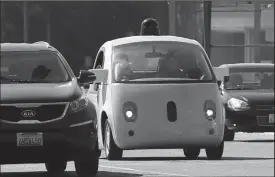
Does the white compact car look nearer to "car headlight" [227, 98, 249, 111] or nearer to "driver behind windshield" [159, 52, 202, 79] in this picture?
"driver behind windshield" [159, 52, 202, 79]

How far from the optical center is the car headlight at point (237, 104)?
826 inches

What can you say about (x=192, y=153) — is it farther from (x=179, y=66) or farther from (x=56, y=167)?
(x=179, y=66)

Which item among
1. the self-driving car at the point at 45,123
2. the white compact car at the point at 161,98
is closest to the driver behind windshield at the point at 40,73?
the self-driving car at the point at 45,123

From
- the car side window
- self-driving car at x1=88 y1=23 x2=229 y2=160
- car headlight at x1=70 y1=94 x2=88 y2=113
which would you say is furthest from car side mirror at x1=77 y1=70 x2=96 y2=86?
the car side window

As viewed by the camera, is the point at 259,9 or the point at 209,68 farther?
the point at 259,9

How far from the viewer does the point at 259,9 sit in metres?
33.1

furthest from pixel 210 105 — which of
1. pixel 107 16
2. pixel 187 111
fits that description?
pixel 107 16

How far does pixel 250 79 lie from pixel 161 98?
324 inches

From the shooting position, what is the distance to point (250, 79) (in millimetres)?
23562

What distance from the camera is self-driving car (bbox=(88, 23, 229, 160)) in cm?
1557

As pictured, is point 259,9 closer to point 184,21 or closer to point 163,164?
point 184,21

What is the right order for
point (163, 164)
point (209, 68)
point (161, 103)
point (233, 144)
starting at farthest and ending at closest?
point (233, 144) < point (163, 164) < point (209, 68) < point (161, 103)

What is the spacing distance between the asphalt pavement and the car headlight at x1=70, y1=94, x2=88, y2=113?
5.02 feet

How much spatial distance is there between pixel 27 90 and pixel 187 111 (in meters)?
2.30
